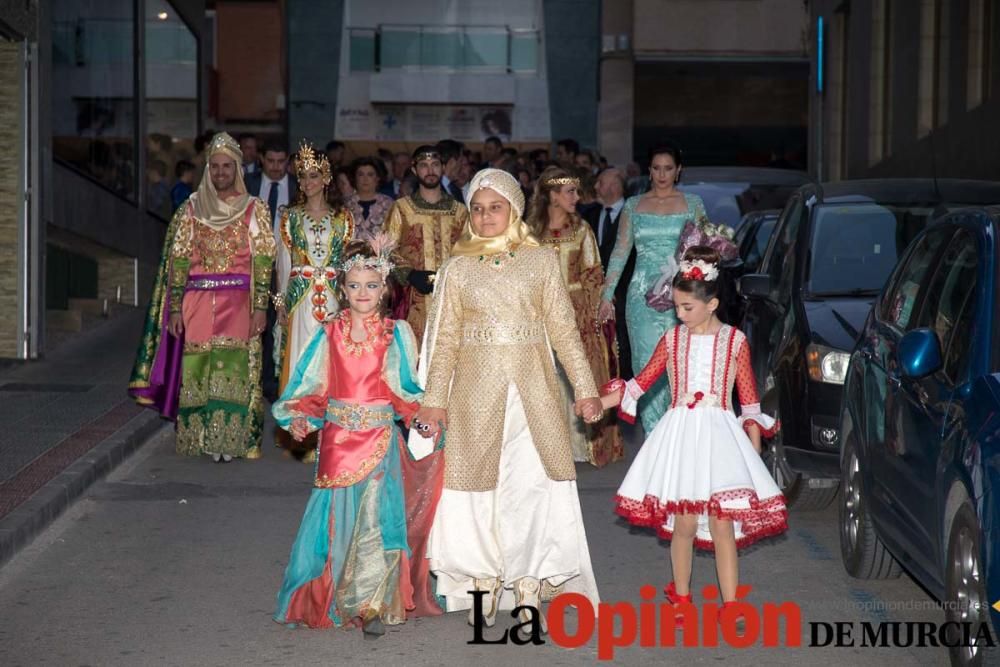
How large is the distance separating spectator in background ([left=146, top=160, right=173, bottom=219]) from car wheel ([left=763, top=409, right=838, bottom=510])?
16.0 metres

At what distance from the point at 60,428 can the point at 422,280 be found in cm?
300

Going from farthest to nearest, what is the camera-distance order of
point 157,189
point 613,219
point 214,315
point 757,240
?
1. point 157,189
2. point 613,219
3. point 757,240
4. point 214,315

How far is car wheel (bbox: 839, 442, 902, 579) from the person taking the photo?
25.5ft

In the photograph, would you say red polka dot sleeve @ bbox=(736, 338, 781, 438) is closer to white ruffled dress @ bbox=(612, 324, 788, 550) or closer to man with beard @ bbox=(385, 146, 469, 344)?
white ruffled dress @ bbox=(612, 324, 788, 550)

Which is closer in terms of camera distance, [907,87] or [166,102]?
[907,87]

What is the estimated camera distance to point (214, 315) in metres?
11.8

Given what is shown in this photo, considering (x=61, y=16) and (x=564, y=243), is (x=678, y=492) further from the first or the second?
(x=61, y=16)

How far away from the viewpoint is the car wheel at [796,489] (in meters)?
9.82

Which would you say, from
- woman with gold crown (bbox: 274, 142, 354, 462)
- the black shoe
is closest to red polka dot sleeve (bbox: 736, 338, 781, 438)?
the black shoe

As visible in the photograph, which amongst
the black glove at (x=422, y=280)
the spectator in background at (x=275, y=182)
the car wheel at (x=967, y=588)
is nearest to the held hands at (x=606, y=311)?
the black glove at (x=422, y=280)

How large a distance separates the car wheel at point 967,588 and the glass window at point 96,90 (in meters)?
13.6

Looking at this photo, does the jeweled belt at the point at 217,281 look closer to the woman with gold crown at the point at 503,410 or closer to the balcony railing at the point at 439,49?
the woman with gold crown at the point at 503,410

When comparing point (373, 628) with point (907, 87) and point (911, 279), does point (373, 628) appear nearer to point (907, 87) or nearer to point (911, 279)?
point (911, 279)

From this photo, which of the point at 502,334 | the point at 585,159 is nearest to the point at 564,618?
the point at 502,334
